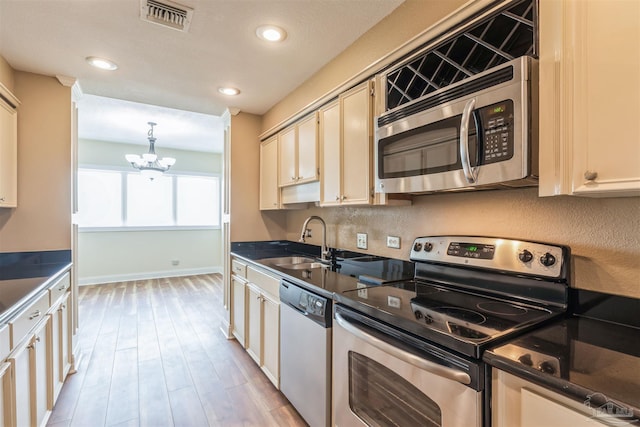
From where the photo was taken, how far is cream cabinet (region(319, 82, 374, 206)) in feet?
6.06

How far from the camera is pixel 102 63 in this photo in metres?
2.33

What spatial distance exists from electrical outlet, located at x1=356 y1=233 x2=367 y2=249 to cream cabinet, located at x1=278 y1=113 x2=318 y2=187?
1.79 feet

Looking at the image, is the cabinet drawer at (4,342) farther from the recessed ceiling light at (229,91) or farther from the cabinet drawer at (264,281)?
the recessed ceiling light at (229,91)

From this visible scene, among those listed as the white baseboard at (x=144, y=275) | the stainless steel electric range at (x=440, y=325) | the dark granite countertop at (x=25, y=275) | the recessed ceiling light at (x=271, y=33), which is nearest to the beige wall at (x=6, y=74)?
the dark granite countertop at (x=25, y=275)

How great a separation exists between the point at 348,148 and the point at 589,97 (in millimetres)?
1236

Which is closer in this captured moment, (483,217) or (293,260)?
(483,217)

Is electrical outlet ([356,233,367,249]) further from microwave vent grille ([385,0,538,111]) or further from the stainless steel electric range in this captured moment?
microwave vent grille ([385,0,538,111])

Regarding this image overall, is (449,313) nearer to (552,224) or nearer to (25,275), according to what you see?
(552,224)

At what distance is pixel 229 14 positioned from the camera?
5.89 ft

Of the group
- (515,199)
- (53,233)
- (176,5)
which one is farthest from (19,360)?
(515,199)

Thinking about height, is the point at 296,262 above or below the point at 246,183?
below

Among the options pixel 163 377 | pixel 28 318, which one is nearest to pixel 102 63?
pixel 28 318

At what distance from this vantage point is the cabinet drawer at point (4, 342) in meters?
1.27

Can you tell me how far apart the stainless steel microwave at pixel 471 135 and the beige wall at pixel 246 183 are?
6.78ft
